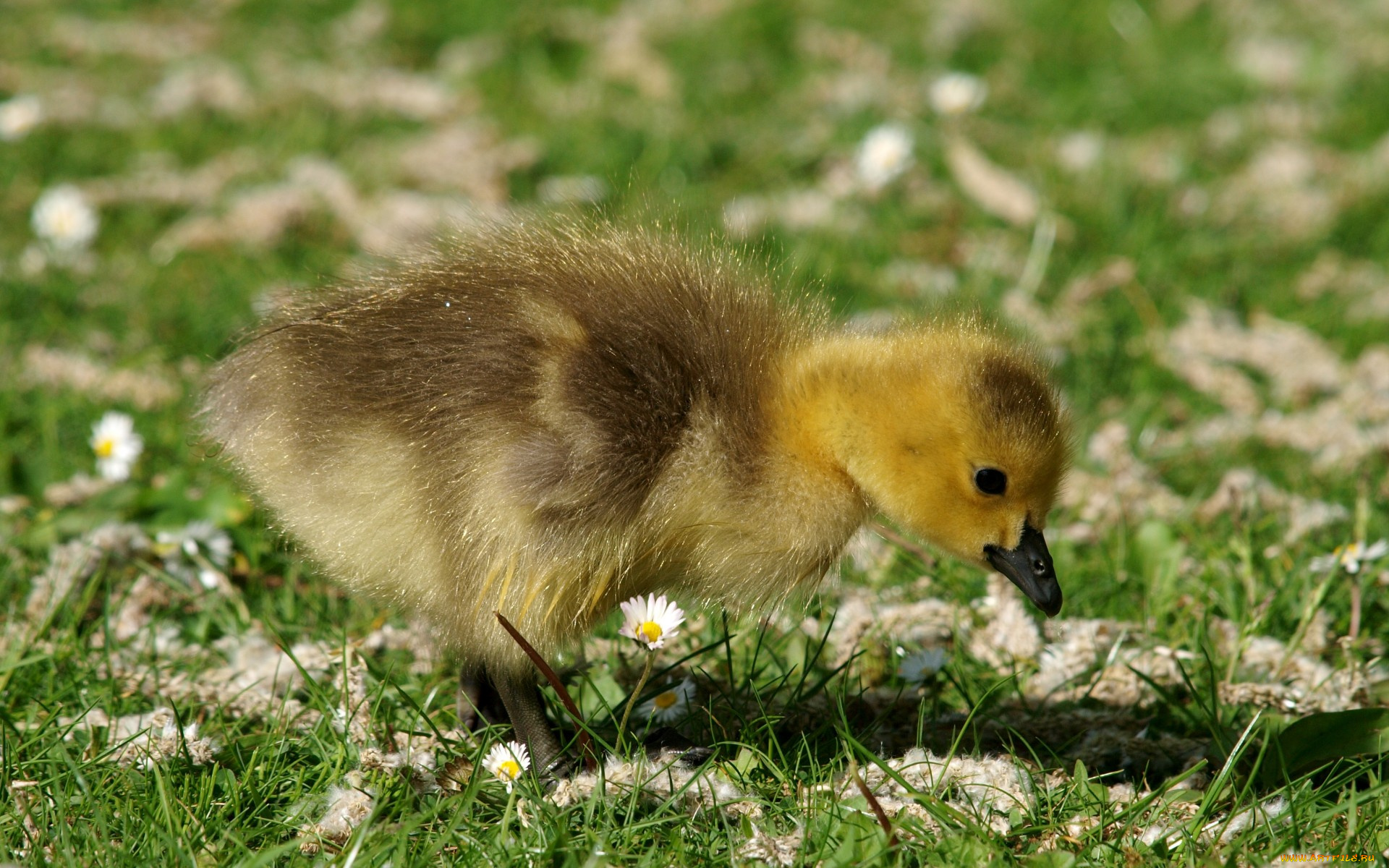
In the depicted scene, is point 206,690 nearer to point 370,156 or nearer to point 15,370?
point 15,370

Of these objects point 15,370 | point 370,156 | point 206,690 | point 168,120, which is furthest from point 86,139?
point 206,690

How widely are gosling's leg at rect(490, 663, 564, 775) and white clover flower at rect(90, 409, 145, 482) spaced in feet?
4.88

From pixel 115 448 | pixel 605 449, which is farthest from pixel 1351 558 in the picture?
pixel 115 448

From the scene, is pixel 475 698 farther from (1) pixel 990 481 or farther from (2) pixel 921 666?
(1) pixel 990 481

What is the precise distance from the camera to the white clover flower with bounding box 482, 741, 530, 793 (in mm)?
2410

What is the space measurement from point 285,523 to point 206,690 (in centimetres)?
44

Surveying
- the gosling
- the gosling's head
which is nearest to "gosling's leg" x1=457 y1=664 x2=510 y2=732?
the gosling

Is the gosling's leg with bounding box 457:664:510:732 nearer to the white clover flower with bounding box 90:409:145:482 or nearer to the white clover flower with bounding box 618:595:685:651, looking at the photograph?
the white clover flower with bounding box 618:595:685:651

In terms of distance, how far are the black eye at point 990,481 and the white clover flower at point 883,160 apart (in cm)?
317

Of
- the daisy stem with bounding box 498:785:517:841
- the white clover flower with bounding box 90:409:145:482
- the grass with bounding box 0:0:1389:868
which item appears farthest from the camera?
the white clover flower with bounding box 90:409:145:482

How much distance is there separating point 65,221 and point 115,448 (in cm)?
173

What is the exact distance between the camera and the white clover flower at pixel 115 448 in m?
3.51

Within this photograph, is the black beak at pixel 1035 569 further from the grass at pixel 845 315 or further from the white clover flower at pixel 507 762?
the white clover flower at pixel 507 762

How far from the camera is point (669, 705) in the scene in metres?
2.72
